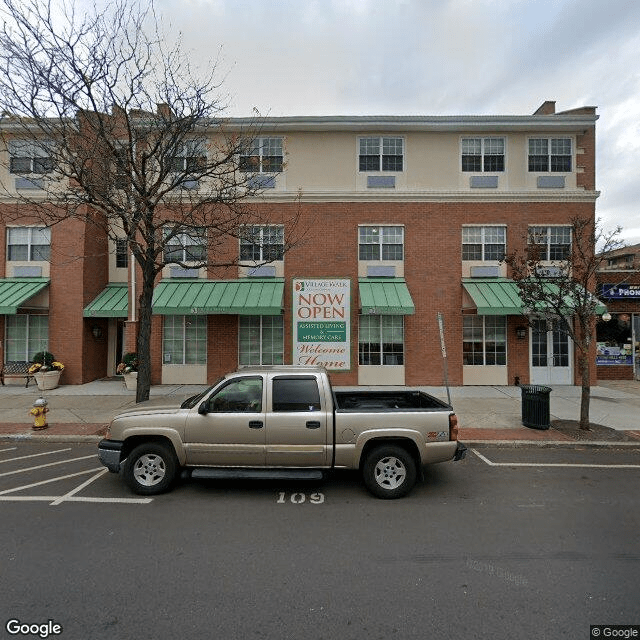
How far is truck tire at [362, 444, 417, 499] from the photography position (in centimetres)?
510

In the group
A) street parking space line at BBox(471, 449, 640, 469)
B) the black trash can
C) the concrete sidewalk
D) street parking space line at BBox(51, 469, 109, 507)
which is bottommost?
street parking space line at BBox(51, 469, 109, 507)

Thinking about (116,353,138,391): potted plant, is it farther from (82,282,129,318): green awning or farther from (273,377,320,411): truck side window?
(273,377,320,411): truck side window

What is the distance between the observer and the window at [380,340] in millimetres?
14023

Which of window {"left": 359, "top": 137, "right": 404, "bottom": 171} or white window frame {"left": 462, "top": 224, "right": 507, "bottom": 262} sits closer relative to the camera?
white window frame {"left": 462, "top": 224, "right": 507, "bottom": 262}

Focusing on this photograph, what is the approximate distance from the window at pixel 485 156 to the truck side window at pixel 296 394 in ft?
41.4

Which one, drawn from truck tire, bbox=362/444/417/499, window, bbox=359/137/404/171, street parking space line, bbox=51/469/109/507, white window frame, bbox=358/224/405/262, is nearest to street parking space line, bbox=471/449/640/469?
truck tire, bbox=362/444/417/499

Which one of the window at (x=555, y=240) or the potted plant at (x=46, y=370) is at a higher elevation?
the window at (x=555, y=240)

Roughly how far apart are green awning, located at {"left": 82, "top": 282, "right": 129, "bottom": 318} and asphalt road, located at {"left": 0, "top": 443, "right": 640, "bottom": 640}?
28.9 ft

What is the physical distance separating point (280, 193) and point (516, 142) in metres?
9.34

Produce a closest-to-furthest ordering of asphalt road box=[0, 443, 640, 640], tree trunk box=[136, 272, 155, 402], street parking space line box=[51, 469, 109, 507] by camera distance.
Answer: asphalt road box=[0, 443, 640, 640]
street parking space line box=[51, 469, 109, 507]
tree trunk box=[136, 272, 155, 402]

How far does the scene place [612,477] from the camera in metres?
5.93

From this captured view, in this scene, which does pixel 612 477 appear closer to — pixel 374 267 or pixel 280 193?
pixel 374 267

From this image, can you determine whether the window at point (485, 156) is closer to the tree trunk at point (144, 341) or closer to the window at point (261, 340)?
the window at point (261, 340)

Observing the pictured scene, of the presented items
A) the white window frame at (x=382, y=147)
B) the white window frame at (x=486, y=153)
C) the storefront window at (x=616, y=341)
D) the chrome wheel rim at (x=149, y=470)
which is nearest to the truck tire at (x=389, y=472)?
the chrome wheel rim at (x=149, y=470)
